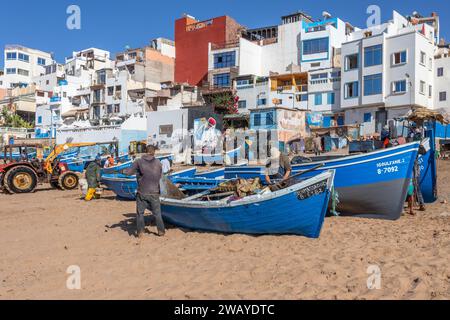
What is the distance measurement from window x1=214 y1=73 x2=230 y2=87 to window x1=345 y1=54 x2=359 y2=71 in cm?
1482

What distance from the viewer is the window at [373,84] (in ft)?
119

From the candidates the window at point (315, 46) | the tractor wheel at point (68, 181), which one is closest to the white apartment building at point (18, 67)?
the window at point (315, 46)

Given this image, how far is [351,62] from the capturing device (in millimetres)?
38938

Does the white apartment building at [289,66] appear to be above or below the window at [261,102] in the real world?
above

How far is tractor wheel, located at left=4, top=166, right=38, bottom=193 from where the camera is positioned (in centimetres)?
1739

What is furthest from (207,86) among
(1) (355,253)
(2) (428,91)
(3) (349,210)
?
(1) (355,253)

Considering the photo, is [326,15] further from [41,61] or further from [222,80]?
[41,61]

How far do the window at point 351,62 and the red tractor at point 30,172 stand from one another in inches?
1138

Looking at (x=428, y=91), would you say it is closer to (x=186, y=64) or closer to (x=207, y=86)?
(x=207, y=86)

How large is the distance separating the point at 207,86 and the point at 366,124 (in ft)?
67.1

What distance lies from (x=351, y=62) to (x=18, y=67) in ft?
231

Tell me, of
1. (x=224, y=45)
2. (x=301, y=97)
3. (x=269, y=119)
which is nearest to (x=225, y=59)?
(x=224, y=45)

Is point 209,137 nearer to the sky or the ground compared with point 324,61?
nearer to the ground

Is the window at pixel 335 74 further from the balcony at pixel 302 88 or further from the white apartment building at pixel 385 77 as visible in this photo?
the balcony at pixel 302 88
